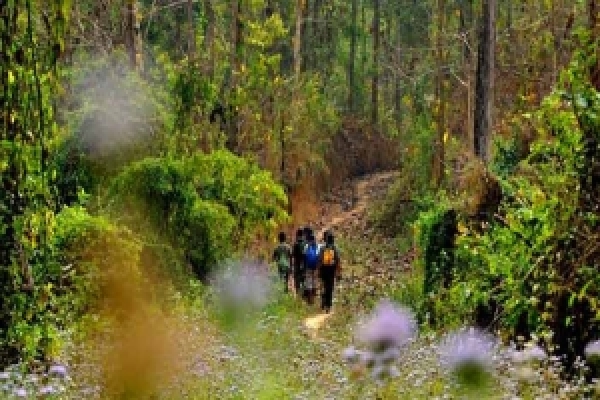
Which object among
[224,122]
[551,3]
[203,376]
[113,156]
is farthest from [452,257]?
[551,3]

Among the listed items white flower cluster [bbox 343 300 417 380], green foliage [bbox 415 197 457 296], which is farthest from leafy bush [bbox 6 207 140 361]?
green foliage [bbox 415 197 457 296]

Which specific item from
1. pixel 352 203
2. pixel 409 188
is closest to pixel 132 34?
pixel 409 188

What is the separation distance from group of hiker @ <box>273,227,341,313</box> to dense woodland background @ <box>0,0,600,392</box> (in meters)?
0.90

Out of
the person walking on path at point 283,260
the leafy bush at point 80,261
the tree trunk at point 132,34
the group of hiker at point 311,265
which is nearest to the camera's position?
the leafy bush at point 80,261

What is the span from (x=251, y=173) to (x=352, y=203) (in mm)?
14316

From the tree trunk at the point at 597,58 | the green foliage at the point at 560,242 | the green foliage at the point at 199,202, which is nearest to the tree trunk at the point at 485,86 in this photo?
the green foliage at the point at 199,202

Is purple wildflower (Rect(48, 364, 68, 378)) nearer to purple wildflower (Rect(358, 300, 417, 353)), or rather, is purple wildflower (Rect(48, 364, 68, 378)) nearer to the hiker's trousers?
purple wildflower (Rect(358, 300, 417, 353))

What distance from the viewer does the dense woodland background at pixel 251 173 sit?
6484mm

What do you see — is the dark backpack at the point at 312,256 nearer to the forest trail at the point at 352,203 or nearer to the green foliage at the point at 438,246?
the green foliage at the point at 438,246

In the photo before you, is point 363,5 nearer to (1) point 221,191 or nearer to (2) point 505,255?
(1) point 221,191

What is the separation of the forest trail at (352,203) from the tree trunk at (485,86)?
29.5 ft

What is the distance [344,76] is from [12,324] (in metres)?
36.0

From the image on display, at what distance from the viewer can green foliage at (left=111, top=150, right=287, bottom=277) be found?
13.4 metres

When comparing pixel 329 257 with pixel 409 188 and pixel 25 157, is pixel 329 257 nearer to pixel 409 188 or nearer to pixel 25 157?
pixel 25 157
